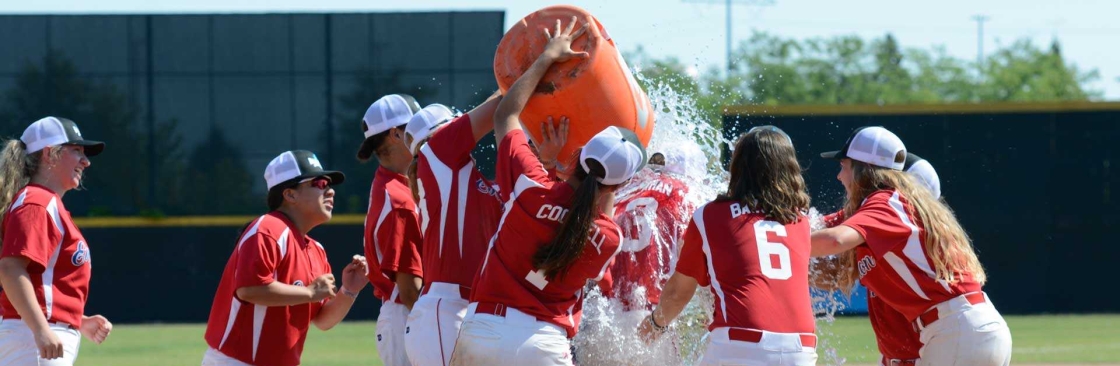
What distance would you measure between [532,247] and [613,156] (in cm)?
43

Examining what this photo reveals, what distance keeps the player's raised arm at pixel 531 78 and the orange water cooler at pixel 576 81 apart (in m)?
0.06

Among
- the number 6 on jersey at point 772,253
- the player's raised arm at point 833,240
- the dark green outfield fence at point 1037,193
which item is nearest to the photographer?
the number 6 on jersey at point 772,253

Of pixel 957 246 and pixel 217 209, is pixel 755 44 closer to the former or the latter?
pixel 217 209

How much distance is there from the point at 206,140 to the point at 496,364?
17.2 meters

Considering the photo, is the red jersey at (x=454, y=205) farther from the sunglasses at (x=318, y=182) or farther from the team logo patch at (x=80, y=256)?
the team logo patch at (x=80, y=256)

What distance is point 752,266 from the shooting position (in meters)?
4.64

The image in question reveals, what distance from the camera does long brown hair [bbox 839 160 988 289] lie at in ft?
17.5

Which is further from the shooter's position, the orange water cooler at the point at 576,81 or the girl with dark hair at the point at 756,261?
the orange water cooler at the point at 576,81

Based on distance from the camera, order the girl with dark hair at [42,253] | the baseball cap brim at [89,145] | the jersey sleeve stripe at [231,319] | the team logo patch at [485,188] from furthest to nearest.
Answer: the baseball cap brim at [89,145] < the jersey sleeve stripe at [231,319] < the girl with dark hair at [42,253] < the team logo patch at [485,188]

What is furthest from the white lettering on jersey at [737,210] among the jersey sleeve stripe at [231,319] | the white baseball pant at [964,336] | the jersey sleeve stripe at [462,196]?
the jersey sleeve stripe at [231,319]

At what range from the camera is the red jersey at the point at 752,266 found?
15.0 feet

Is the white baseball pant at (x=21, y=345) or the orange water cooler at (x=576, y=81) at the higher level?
the orange water cooler at (x=576, y=81)

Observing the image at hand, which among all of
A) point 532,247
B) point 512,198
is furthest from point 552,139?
point 532,247

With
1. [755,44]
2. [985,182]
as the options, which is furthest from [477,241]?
[755,44]
